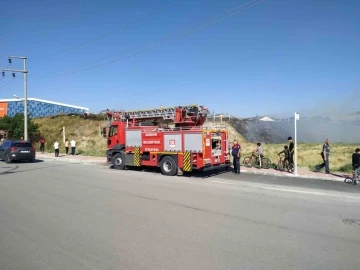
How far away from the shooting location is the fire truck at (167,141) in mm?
14109

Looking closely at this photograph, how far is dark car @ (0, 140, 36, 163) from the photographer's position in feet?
68.8

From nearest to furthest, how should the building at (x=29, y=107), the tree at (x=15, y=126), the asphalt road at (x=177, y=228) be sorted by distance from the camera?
the asphalt road at (x=177, y=228) < the tree at (x=15, y=126) < the building at (x=29, y=107)

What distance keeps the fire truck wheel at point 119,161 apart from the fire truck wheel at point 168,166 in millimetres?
3076

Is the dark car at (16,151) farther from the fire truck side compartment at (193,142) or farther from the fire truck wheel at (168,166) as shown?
the fire truck side compartment at (193,142)

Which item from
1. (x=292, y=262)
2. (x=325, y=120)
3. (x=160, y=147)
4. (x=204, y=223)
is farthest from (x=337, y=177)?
(x=325, y=120)

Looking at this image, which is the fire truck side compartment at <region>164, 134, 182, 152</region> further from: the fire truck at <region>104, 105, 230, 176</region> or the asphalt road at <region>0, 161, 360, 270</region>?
the asphalt road at <region>0, 161, 360, 270</region>

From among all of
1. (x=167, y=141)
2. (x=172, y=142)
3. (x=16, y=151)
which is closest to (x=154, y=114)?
(x=167, y=141)

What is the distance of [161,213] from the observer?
23.1 feet

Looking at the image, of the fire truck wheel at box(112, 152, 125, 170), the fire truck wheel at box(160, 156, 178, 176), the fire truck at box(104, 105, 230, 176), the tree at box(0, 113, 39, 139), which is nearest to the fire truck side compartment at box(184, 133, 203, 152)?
the fire truck at box(104, 105, 230, 176)

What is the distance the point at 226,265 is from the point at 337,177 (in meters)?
11.1

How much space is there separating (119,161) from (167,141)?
3921mm

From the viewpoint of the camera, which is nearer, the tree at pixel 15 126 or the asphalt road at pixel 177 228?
the asphalt road at pixel 177 228

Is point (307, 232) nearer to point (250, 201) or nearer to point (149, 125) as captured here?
point (250, 201)

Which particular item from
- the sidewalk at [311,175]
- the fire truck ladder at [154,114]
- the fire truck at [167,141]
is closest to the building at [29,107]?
the fire truck ladder at [154,114]
